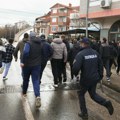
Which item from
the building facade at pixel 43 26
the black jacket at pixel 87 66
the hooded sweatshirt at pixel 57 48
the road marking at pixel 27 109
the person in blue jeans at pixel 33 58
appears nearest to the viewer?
the black jacket at pixel 87 66

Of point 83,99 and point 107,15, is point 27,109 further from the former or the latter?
point 107,15

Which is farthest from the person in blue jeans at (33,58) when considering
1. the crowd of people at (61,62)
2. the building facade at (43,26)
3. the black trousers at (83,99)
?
the building facade at (43,26)

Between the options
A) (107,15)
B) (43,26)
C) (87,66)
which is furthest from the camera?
(43,26)

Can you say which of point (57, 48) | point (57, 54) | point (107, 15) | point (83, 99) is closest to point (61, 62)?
point (57, 54)

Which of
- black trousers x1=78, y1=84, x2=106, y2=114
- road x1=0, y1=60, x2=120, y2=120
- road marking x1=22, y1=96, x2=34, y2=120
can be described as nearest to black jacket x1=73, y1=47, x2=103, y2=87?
black trousers x1=78, y1=84, x2=106, y2=114

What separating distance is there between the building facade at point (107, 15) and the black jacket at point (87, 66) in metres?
15.1

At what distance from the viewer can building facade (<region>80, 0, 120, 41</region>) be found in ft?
71.1

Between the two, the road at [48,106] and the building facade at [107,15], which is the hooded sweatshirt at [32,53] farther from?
Answer: the building facade at [107,15]

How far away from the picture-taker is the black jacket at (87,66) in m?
6.41

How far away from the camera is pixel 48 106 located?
301 inches

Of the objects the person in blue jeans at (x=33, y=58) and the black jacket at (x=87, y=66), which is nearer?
the black jacket at (x=87, y=66)

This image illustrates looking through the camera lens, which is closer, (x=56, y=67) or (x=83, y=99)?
(x=83, y=99)

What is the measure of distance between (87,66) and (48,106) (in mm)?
1769

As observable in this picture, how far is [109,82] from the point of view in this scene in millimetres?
11438
